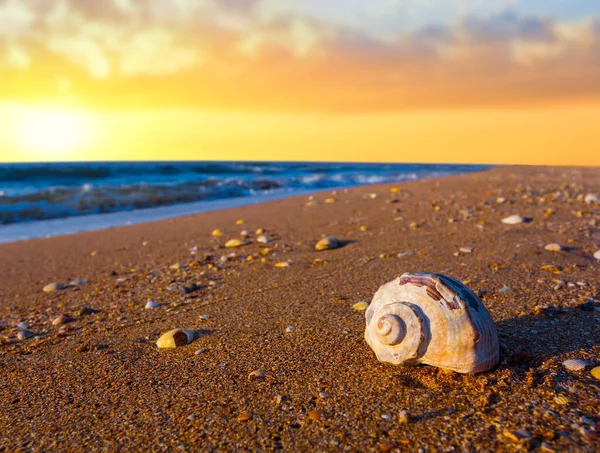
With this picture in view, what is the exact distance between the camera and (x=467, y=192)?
11.5 metres

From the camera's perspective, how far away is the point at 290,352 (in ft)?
9.77

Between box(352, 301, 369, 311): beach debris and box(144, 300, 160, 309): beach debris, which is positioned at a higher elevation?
box(352, 301, 369, 311): beach debris

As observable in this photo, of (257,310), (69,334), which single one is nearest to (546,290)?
(257,310)

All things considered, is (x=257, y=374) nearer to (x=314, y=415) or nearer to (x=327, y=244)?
(x=314, y=415)

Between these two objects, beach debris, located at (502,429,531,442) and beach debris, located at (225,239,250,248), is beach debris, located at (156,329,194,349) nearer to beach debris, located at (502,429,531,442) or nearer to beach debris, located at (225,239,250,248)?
beach debris, located at (502,429,531,442)

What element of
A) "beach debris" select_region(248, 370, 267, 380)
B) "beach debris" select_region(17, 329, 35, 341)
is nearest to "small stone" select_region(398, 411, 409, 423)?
"beach debris" select_region(248, 370, 267, 380)

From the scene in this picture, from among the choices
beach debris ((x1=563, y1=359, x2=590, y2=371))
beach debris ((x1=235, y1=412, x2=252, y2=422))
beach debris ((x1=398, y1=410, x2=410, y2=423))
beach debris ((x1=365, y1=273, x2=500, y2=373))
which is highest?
beach debris ((x1=365, y1=273, x2=500, y2=373))

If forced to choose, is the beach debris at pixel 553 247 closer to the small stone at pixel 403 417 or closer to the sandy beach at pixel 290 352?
the sandy beach at pixel 290 352

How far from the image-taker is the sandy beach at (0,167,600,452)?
6.97 ft

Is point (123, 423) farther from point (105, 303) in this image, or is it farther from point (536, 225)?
point (536, 225)

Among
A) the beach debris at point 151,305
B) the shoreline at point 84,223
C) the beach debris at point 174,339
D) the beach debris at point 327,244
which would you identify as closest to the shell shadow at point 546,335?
the beach debris at point 174,339

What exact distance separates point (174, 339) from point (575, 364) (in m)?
2.29

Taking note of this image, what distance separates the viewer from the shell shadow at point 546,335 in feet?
8.69

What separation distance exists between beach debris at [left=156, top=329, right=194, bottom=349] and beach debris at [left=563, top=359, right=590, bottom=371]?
2.18 metres
